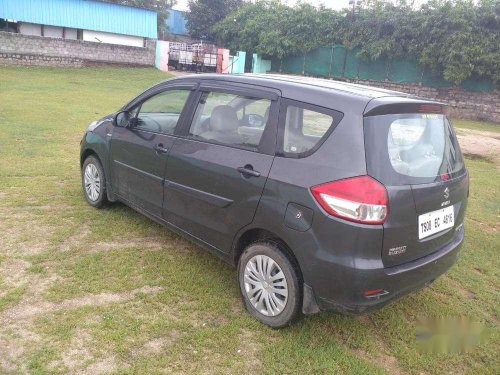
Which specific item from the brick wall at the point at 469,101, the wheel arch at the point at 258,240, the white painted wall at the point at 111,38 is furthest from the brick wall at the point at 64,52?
the wheel arch at the point at 258,240

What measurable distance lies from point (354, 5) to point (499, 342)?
25.1 metres

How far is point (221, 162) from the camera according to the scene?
319 cm

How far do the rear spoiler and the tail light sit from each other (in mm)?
448

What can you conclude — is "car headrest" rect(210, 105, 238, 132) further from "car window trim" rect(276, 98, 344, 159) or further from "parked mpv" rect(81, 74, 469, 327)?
"car window trim" rect(276, 98, 344, 159)

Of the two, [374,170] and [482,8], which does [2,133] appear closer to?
[374,170]

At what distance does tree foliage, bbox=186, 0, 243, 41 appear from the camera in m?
38.5

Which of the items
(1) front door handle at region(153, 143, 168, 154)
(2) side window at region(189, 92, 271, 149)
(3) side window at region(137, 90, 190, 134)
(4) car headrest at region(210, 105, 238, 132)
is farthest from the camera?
(3) side window at region(137, 90, 190, 134)

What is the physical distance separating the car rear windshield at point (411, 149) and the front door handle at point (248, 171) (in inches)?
30.0

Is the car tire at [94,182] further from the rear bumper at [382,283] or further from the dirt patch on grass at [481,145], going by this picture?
the dirt patch on grass at [481,145]

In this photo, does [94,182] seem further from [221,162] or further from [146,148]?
[221,162]

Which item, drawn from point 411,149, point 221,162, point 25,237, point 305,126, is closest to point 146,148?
point 221,162

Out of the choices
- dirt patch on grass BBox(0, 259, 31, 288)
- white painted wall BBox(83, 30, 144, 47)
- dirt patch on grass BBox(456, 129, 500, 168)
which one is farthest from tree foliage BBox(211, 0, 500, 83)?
dirt patch on grass BBox(0, 259, 31, 288)

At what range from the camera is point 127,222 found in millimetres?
4605

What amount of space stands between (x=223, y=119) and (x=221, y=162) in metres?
0.42
